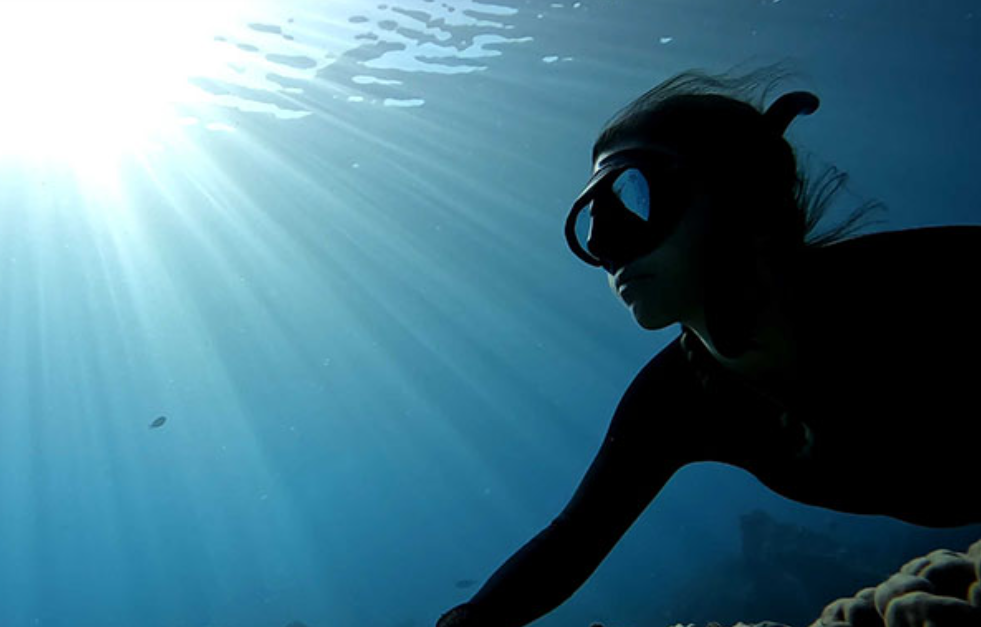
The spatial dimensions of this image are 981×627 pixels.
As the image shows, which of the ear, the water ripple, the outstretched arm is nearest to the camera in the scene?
the ear

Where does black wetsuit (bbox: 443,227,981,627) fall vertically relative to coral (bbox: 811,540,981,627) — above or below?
above

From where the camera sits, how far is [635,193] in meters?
2.13

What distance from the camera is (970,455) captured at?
184cm

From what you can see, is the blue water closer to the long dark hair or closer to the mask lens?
the long dark hair

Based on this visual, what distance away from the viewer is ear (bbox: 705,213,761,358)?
6.60 feet

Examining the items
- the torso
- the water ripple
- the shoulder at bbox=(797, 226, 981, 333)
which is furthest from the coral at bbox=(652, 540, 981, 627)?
the water ripple

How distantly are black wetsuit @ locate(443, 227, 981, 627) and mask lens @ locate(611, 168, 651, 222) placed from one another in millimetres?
518

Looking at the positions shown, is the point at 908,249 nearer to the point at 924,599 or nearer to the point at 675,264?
the point at 675,264

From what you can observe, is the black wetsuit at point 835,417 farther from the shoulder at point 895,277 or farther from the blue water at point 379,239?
the blue water at point 379,239

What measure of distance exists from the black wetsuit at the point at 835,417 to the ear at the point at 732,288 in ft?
0.47

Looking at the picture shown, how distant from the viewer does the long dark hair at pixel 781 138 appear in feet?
7.50

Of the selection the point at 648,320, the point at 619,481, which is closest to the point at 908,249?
the point at 648,320

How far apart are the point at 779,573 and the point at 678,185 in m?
27.7

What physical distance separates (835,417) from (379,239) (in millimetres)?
33154
